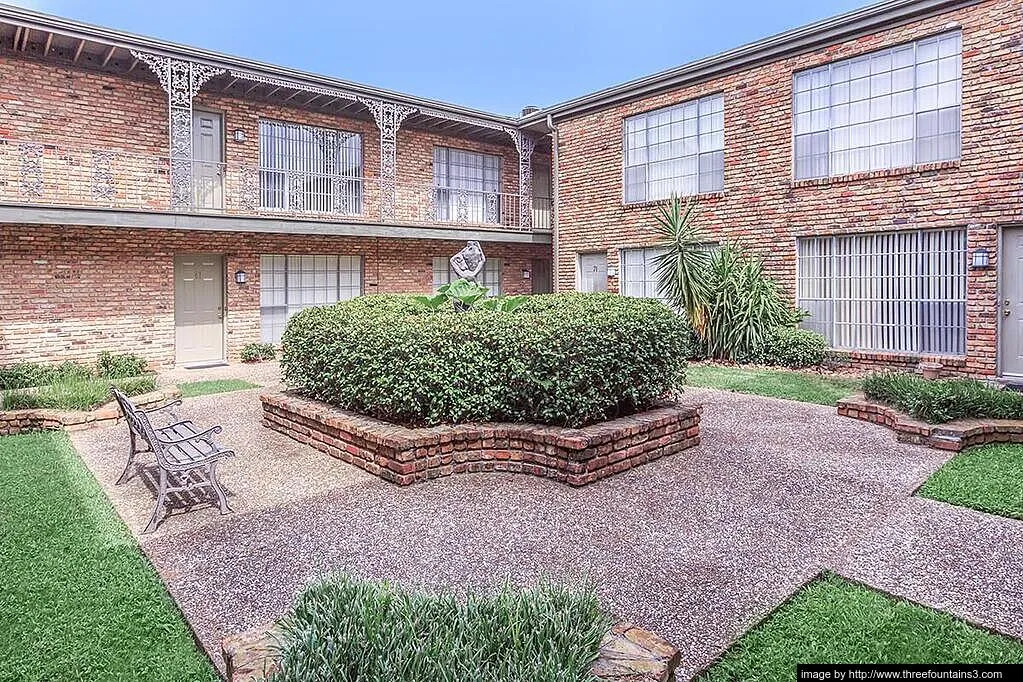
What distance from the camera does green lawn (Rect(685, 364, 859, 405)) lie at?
9031 mm

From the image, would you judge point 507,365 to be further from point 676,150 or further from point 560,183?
point 560,183

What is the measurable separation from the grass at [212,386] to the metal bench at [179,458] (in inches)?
169

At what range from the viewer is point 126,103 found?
12.5 meters

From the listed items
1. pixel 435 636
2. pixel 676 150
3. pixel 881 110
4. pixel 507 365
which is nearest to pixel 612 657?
pixel 435 636

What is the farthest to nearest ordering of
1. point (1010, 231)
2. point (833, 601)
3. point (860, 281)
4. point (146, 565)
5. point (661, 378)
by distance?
point (860, 281) < point (1010, 231) < point (661, 378) < point (146, 565) < point (833, 601)

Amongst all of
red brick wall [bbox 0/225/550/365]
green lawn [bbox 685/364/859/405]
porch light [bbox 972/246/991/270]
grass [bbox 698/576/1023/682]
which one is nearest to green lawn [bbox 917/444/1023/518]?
grass [bbox 698/576/1023/682]

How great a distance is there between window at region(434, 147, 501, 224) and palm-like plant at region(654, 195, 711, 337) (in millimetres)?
5593

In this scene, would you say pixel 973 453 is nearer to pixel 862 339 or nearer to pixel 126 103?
pixel 862 339

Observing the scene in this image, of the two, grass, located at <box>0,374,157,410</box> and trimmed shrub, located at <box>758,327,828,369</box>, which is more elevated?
trimmed shrub, located at <box>758,327,828,369</box>

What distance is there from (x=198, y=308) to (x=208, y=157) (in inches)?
120

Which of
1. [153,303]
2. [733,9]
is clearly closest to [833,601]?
A: [153,303]

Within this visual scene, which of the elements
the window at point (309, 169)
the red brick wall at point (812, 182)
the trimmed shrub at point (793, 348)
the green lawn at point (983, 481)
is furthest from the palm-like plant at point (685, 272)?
the window at point (309, 169)

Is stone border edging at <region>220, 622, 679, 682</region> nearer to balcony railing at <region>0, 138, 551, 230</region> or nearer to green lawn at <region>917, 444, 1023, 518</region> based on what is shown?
green lawn at <region>917, 444, 1023, 518</region>

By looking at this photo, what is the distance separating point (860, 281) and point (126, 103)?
13597 millimetres
